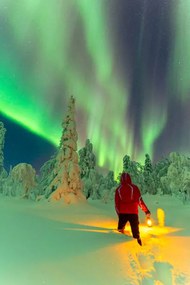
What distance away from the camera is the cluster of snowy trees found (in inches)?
532

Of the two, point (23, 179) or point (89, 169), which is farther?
point (89, 169)

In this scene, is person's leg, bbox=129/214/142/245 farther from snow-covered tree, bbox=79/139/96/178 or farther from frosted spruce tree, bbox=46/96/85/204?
snow-covered tree, bbox=79/139/96/178

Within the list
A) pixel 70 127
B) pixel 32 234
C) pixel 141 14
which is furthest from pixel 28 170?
pixel 32 234

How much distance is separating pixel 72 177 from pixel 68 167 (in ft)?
1.56

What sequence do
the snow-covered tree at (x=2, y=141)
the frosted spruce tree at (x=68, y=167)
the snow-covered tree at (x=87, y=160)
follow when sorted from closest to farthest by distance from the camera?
the frosted spruce tree at (x=68, y=167), the snow-covered tree at (x=2, y=141), the snow-covered tree at (x=87, y=160)

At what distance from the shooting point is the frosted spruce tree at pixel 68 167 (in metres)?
13.4

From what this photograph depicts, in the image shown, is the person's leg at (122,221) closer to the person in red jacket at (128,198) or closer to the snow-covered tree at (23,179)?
the person in red jacket at (128,198)

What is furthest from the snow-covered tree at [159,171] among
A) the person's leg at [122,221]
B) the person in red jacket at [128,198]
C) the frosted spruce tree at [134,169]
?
the person in red jacket at [128,198]

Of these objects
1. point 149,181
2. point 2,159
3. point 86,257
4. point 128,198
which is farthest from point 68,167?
point 149,181

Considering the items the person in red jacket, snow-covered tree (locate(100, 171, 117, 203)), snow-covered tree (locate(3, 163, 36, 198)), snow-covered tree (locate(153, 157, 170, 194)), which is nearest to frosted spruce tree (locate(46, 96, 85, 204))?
snow-covered tree (locate(3, 163, 36, 198))

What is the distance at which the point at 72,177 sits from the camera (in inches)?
532

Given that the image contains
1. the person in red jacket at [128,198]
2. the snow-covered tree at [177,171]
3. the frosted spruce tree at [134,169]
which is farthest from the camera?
the frosted spruce tree at [134,169]

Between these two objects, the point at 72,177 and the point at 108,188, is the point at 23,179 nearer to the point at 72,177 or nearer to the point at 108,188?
the point at 72,177

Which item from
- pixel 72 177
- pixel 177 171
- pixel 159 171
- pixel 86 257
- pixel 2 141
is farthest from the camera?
pixel 159 171
